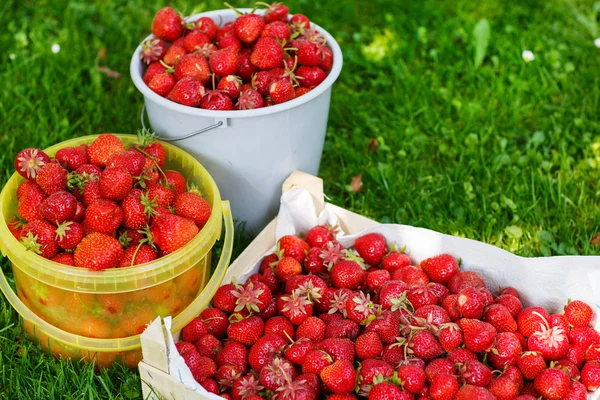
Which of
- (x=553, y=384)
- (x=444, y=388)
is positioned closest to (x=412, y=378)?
(x=444, y=388)

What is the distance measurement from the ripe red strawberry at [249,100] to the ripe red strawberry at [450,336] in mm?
776

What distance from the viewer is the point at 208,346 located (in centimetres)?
177

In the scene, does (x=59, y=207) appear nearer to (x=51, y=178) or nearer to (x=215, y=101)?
(x=51, y=178)

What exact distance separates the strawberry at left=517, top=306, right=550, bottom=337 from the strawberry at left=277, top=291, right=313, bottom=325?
0.52 metres

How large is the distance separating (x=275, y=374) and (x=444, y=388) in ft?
1.22

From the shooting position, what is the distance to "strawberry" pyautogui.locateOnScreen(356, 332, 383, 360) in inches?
66.2

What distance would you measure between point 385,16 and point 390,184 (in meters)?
1.07

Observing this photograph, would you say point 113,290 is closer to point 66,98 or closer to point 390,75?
point 66,98

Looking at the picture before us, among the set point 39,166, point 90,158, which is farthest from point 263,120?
point 39,166

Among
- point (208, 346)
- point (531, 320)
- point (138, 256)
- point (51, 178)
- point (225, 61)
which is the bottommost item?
point (208, 346)

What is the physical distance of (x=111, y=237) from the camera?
1668 mm

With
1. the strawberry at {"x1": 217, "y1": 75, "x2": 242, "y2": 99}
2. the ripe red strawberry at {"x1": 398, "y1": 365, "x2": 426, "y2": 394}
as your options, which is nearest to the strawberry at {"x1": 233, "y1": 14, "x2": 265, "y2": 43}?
the strawberry at {"x1": 217, "y1": 75, "x2": 242, "y2": 99}

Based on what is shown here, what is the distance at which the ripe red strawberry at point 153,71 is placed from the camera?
209 cm

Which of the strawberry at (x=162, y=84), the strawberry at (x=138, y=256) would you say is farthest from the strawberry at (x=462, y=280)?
the strawberry at (x=162, y=84)
